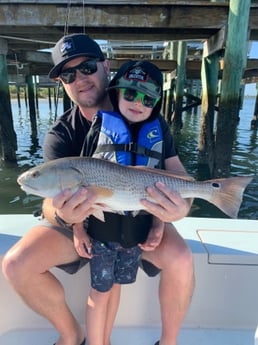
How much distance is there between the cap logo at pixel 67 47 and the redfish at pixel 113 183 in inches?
30.0

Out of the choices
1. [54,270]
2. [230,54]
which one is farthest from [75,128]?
[230,54]

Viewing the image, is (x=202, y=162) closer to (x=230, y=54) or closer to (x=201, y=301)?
(x=230, y=54)

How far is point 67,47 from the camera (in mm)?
2148

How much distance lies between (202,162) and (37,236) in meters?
7.55

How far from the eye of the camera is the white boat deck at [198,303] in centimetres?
226

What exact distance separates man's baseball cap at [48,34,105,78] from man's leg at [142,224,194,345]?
1146 mm

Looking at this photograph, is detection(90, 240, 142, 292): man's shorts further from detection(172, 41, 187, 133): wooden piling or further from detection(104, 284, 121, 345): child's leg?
detection(172, 41, 187, 133): wooden piling

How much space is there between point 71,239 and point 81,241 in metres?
0.12

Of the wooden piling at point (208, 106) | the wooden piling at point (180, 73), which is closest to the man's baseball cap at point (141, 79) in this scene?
the wooden piling at point (208, 106)

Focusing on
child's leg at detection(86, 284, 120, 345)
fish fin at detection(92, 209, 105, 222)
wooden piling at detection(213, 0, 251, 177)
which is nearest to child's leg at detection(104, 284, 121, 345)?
child's leg at detection(86, 284, 120, 345)

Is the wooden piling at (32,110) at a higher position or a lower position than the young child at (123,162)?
lower

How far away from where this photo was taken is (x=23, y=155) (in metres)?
11.1

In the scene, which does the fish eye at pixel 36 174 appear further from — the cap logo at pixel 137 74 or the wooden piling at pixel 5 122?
the wooden piling at pixel 5 122

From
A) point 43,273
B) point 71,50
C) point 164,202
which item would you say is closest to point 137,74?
point 71,50
